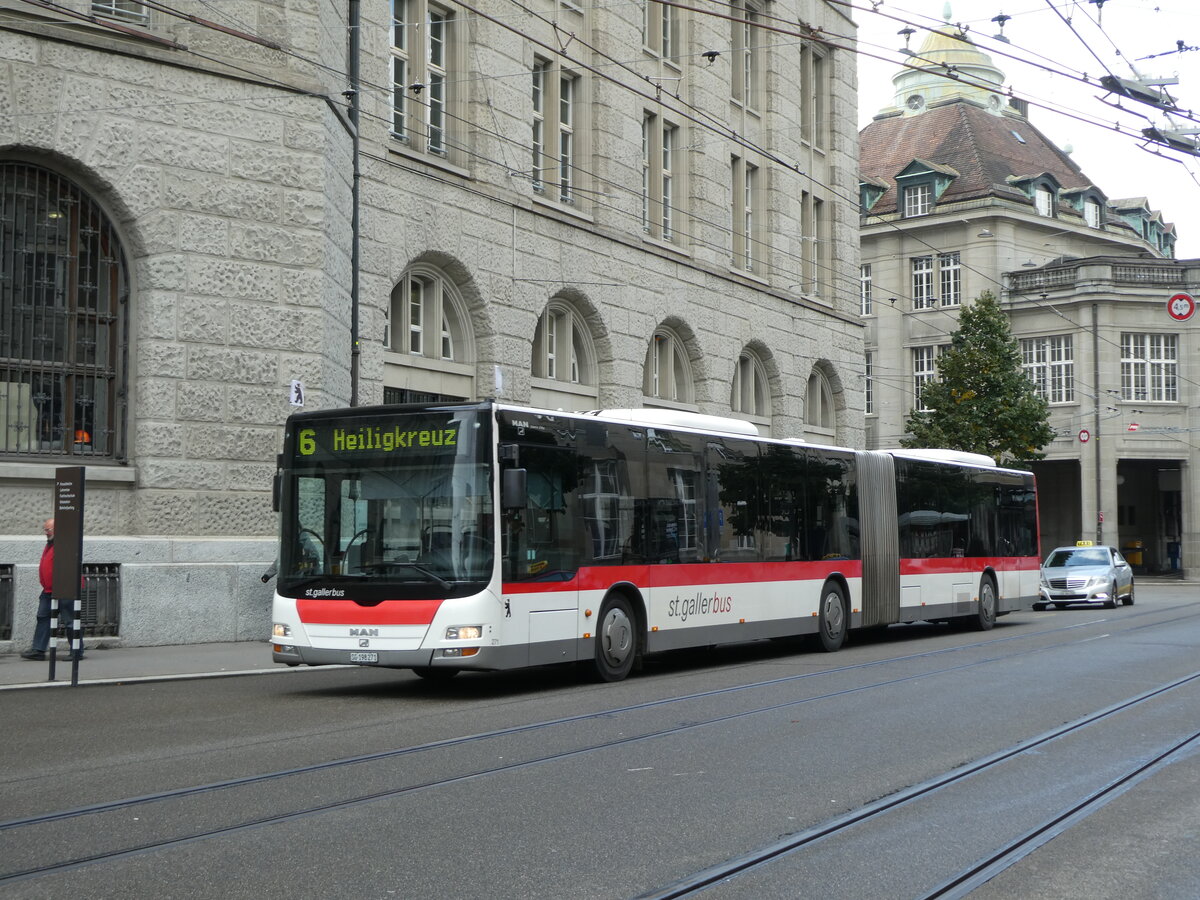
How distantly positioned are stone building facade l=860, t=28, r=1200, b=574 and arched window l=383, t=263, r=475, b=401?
99.4 feet

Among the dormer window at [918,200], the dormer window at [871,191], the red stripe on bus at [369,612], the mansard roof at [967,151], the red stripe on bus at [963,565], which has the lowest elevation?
the red stripe on bus at [369,612]

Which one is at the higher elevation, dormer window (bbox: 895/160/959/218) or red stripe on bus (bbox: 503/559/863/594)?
dormer window (bbox: 895/160/959/218)

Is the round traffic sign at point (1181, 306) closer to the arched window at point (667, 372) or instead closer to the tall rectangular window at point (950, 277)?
the tall rectangular window at point (950, 277)

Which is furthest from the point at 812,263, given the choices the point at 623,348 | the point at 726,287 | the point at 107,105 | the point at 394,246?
the point at 107,105

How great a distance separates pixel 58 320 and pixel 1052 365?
45.3 meters

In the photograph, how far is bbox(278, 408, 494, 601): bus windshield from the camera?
43.5ft

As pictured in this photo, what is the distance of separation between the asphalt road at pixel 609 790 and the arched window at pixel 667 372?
55.1 ft

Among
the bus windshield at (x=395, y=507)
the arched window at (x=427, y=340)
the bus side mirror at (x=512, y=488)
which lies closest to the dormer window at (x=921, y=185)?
the arched window at (x=427, y=340)

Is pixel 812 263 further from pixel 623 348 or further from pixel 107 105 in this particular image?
pixel 107 105

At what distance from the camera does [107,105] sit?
18.6 m

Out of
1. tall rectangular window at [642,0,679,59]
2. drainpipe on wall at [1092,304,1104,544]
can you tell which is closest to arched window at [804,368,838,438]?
tall rectangular window at [642,0,679,59]

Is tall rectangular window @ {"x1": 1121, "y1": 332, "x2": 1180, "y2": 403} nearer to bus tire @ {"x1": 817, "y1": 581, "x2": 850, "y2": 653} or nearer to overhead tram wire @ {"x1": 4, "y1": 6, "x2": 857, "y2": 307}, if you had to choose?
overhead tram wire @ {"x1": 4, "y1": 6, "x2": 857, "y2": 307}

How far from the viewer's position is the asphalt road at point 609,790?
6.18 m

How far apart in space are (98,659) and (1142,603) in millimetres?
26651
